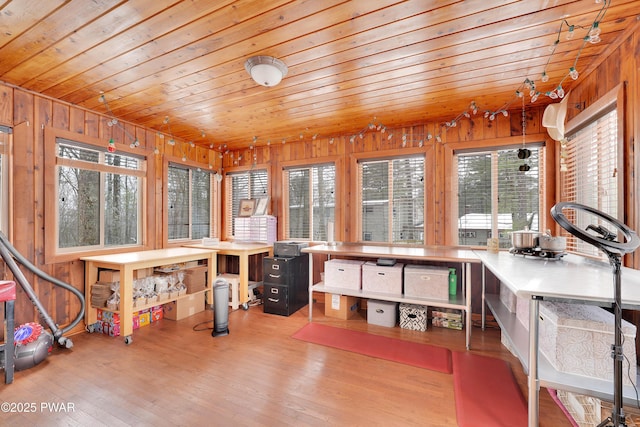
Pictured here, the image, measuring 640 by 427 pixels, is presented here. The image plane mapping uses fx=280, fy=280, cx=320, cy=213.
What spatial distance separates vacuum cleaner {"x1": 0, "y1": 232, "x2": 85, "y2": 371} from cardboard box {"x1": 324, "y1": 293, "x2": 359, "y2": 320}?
8.65 feet

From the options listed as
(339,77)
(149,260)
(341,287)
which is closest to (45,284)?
(149,260)

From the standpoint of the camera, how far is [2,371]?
7.48ft

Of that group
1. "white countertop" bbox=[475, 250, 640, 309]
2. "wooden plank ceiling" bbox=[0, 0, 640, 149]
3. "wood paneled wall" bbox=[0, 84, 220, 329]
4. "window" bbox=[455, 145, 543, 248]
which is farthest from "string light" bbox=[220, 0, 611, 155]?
"wood paneled wall" bbox=[0, 84, 220, 329]

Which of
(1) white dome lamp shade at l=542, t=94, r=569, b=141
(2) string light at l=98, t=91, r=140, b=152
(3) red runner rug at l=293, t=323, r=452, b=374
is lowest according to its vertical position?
(3) red runner rug at l=293, t=323, r=452, b=374

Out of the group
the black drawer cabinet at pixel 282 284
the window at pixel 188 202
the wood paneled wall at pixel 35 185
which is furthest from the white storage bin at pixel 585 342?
the window at pixel 188 202

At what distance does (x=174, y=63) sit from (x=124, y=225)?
236 centimetres

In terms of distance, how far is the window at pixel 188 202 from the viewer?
4234 mm

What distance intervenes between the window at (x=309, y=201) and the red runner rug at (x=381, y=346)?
1.59 metres

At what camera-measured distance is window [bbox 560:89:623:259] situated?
204cm

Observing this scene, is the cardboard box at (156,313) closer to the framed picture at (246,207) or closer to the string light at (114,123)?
the framed picture at (246,207)

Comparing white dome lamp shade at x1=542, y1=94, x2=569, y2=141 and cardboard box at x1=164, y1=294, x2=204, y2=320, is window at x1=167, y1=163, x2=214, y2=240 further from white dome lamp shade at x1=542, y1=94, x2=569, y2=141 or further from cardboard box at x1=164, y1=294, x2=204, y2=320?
white dome lamp shade at x1=542, y1=94, x2=569, y2=141

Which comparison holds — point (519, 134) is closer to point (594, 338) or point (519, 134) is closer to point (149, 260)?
point (594, 338)

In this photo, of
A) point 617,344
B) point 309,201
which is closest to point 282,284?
point 309,201

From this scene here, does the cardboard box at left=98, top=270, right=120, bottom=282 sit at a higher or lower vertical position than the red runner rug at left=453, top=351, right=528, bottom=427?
higher
